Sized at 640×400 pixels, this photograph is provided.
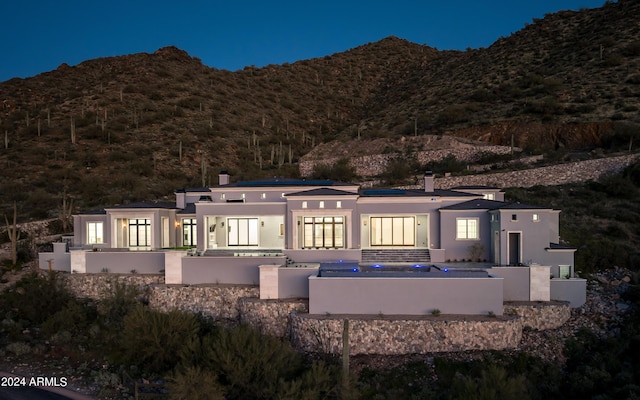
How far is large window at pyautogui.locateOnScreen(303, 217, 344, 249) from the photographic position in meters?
23.4

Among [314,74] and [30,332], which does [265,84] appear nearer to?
[314,74]

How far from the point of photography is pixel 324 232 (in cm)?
2348

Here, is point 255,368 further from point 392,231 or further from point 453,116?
point 453,116

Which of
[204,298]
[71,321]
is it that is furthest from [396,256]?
[71,321]

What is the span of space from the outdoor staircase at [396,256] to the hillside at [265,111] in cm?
2404

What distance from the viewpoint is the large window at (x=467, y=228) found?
22938 millimetres

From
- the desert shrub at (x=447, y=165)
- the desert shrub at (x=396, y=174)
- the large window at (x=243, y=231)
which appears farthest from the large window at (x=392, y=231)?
the desert shrub at (x=447, y=165)

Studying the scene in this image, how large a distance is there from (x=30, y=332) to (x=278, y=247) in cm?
1125

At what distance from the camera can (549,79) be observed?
195 feet

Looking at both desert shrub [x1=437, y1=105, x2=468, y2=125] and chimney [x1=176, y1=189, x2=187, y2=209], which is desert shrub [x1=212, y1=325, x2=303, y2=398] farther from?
desert shrub [x1=437, y1=105, x2=468, y2=125]

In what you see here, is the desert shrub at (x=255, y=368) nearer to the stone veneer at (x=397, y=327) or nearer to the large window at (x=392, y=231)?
the stone veneer at (x=397, y=327)

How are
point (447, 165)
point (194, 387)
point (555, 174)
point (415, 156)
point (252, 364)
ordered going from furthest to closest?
1. point (415, 156)
2. point (447, 165)
3. point (555, 174)
4. point (252, 364)
5. point (194, 387)

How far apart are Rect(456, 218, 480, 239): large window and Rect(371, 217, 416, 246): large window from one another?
2.29 metres

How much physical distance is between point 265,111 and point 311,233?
56544mm
